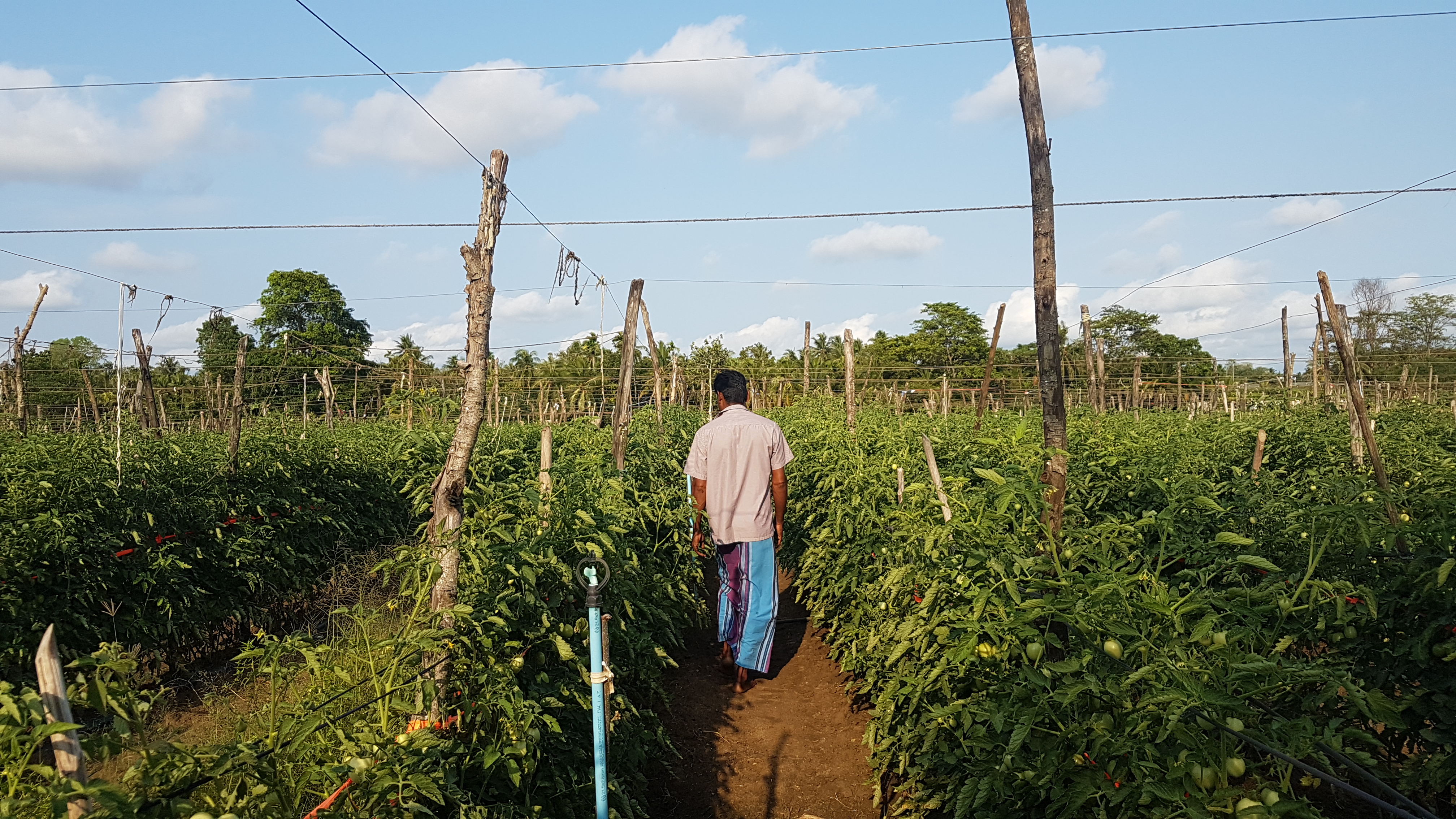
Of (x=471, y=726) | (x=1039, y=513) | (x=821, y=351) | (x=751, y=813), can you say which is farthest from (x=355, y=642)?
(x=821, y=351)

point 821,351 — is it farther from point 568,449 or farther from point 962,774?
point 962,774

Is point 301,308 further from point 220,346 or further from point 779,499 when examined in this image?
point 779,499

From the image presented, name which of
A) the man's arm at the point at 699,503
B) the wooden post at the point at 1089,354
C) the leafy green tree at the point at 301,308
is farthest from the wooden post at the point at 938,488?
the leafy green tree at the point at 301,308

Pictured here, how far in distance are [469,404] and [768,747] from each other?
9.56ft

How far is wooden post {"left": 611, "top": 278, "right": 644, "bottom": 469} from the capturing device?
7480 mm

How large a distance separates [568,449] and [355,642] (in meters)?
5.47

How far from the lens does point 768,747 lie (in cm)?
484

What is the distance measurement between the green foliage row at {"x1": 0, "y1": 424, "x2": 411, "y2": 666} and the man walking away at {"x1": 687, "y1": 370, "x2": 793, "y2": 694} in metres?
3.94

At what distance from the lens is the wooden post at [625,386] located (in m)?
7.48

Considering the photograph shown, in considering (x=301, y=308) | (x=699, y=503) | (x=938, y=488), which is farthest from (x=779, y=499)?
(x=301, y=308)

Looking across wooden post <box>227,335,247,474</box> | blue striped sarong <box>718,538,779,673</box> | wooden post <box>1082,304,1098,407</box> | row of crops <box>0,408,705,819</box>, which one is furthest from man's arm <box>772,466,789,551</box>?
wooden post <box>1082,304,1098,407</box>

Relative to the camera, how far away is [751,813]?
414 centimetres

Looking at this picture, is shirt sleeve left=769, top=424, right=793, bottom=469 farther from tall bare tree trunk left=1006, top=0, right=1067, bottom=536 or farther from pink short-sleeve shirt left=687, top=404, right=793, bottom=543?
tall bare tree trunk left=1006, top=0, right=1067, bottom=536

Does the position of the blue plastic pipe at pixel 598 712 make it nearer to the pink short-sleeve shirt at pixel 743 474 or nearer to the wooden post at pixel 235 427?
the pink short-sleeve shirt at pixel 743 474
